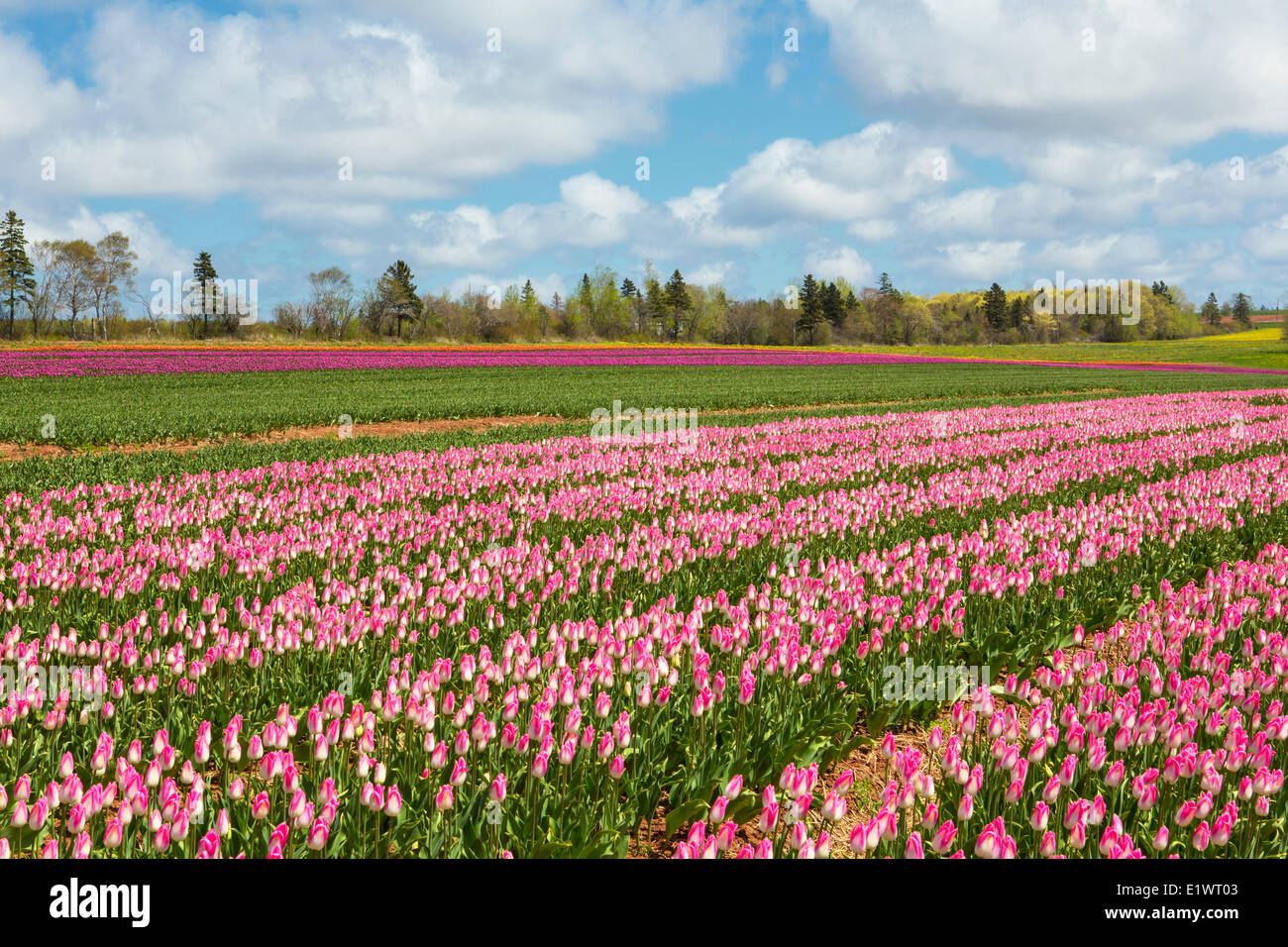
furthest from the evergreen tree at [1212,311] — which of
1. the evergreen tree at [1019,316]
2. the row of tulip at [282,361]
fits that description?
the row of tulip at [282,361]

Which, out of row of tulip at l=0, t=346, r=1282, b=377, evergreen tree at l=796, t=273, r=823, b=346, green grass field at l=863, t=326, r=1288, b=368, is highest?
evergreen tree at l=796, t=273, r=823, b=346

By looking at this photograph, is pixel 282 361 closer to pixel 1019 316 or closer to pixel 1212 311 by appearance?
pixel 1019 316

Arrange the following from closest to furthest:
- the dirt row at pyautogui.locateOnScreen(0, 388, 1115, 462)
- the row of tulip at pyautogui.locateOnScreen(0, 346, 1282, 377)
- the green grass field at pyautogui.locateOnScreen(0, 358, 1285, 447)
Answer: the dirt row at pyautogui.locateOnScreen(0, 388, 1115, 462), the green grass field at pyautogui.locateOnScreen(0, 358, 1285, 447), the row of tulip at pyautogui.locateOnScreen(0, 346, 1282, 377)

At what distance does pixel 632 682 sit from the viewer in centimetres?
432

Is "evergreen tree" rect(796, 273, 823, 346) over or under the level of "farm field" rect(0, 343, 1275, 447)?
over

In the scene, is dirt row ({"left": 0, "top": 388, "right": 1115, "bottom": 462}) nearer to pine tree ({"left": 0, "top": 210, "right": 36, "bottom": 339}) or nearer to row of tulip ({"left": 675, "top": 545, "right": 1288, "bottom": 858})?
row of tulip ({"left": 675, "top": 545, "right": 1288, "bottom": 858})

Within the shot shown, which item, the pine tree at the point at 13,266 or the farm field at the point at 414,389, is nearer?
the farm field at the point at 414,389

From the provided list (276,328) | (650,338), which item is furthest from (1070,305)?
(276,328)

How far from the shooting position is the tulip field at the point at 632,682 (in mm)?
3090

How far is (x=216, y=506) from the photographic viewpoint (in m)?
8.78

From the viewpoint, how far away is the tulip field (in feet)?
10.1

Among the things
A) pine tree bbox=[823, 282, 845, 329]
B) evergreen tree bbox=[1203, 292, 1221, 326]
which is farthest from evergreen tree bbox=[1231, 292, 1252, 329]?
pine tree bbox=[823, 282, 845, 329]

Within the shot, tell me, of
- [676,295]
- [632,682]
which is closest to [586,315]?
[676,295]

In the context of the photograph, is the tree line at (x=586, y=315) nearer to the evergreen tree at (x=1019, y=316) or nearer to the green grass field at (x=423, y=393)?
the evergreen tree at (x=1019, y=316)
